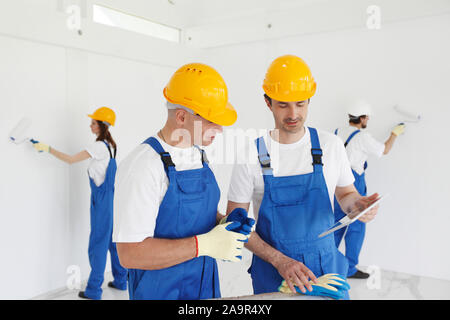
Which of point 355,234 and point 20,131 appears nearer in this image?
point 20,131

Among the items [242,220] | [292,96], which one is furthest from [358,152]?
[242,220]

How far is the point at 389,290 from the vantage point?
3674 mm

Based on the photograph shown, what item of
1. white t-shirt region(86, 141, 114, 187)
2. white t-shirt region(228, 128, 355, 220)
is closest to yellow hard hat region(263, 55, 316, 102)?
white t-shirt region(228, 128, 355, 220)

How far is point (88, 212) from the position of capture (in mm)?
3879

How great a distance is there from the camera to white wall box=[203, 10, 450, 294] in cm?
377

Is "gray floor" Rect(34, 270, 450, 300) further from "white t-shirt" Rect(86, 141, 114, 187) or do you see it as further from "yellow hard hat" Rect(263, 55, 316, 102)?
"yellow hard hat" Rect(263, 55, 316, 102)

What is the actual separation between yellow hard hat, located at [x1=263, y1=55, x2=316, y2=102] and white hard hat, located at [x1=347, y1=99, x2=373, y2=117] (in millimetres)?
2268

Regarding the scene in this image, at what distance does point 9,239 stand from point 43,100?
1.17 metres

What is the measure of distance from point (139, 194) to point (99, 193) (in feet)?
7.50

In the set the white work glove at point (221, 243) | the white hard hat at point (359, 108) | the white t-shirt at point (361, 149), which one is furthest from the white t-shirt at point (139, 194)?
the white hard hat at point (359, 108)

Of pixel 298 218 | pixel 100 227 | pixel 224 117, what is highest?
pixel 224 117

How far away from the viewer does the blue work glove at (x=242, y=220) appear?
150 centimetres

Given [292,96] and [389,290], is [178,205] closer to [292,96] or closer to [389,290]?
[292,96]
